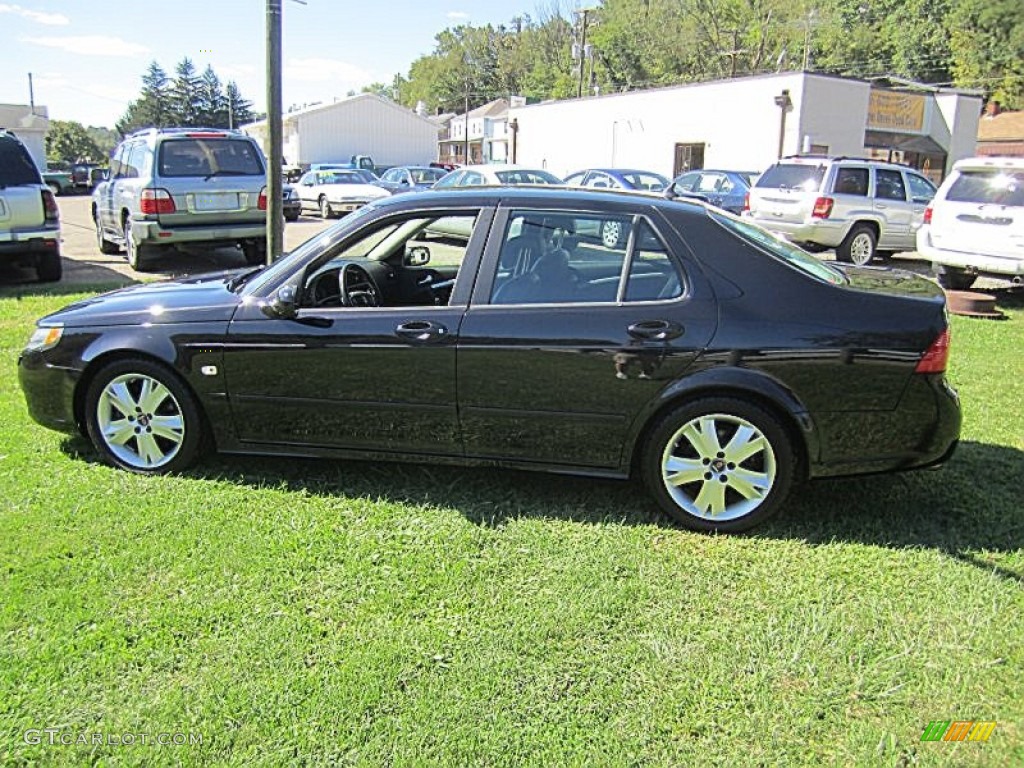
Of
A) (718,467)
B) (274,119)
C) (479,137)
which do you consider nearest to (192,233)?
(274,119)

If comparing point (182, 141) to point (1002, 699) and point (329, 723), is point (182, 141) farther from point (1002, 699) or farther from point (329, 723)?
point (1002, 699)

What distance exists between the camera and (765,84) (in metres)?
27.7

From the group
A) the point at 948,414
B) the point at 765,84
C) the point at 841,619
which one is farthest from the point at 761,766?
the point at 765,84

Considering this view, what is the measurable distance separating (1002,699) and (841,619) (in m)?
0.58

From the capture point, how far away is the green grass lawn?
2461 mm

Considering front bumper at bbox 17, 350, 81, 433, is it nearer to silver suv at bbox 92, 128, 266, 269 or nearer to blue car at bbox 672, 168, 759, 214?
silver suv at bbox 92, 128, 266, 269

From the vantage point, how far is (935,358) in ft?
11.8

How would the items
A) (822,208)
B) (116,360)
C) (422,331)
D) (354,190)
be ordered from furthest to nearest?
(354,190), (822,208), (116,360), (422,331)

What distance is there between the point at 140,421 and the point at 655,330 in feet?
8.98

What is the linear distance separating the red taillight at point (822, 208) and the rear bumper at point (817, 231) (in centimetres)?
8

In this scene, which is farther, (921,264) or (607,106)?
(607,106)

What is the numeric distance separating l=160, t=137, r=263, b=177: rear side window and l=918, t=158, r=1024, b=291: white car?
950 cm

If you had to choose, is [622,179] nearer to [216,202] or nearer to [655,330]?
[216,202]

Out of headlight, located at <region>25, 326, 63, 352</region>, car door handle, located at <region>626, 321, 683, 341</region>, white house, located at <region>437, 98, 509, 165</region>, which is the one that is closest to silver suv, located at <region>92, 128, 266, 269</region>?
headlight, located at <region>25, 326, 63, 352</region>
